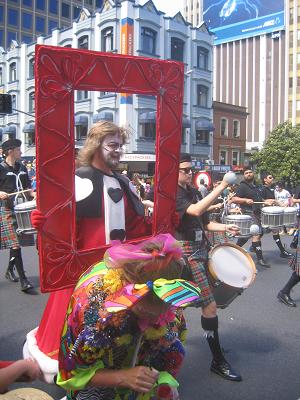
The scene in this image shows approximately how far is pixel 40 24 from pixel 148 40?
102 feet

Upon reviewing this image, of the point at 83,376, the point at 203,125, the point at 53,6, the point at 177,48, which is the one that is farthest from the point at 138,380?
the point at 53,6

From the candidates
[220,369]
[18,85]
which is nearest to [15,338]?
[220,369]

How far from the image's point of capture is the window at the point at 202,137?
34062 mm

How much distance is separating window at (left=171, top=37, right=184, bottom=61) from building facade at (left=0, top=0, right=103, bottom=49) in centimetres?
2444

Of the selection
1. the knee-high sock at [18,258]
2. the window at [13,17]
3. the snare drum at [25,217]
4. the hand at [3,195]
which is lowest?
the knee-high sock at [18,258]

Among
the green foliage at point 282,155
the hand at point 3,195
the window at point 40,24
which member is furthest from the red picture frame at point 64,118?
the window at point 40,24

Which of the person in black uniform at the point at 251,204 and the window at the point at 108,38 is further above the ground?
the window at the point at 108,38

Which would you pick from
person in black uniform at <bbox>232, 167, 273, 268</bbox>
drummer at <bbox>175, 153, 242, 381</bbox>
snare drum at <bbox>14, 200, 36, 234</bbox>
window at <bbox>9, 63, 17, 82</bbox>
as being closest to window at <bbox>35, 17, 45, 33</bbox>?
window at <bbox>9, 63, 17, 82</bbox>

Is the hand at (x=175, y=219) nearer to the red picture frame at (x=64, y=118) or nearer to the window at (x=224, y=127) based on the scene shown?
the red picture frame at (x=64, y=118)

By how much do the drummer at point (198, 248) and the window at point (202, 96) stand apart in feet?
103

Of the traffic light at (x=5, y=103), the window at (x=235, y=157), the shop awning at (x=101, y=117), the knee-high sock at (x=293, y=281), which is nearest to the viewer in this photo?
the shop awning at (x=101, y=117)

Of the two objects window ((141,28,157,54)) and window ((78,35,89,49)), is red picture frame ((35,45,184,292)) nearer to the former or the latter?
window ((141,28,157,54))

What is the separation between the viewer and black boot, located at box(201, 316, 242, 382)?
3.30 metres

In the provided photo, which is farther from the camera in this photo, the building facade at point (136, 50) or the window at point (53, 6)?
the window at point (53, 6)
